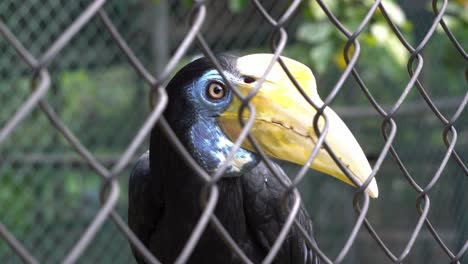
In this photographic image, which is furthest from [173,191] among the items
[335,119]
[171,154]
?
[335,119]

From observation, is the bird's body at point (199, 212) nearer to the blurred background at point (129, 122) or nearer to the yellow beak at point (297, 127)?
the yellow beak at point (297, 127)

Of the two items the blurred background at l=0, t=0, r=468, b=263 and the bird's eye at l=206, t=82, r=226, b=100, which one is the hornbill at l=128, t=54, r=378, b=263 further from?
the blurred background at l=0, t=0, r=468, b=263

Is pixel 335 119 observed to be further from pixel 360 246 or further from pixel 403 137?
pixel 360 246

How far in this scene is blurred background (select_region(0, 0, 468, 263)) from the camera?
484cm

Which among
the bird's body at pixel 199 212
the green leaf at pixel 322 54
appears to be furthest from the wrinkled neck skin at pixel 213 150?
the green leaf at pixel 322 54

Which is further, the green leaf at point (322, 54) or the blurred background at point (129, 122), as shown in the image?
the blurred background at point (129, 122)

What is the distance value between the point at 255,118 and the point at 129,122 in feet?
12.1

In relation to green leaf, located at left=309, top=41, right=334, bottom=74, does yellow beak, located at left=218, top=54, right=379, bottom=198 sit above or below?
above

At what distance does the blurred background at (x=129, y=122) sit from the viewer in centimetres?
484

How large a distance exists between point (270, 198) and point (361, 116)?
2.54m

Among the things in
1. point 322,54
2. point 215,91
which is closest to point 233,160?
point 215,91

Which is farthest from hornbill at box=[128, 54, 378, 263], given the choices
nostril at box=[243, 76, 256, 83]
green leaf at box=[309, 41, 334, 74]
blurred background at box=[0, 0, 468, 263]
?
blurred background at box=[0, 0, 468, 263]

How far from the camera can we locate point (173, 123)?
2.27 m

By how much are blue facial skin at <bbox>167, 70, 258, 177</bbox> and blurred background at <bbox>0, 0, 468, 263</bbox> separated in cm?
251
